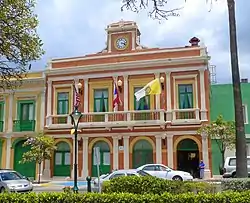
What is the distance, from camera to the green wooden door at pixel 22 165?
33.4 metres

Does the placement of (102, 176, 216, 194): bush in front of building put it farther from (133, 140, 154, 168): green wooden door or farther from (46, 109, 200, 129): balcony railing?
(133, 140, 154, 168): green wooden door

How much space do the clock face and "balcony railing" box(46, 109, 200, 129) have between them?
5.72 m

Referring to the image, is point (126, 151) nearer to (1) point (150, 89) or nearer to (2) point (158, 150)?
(2) point (158, 150)

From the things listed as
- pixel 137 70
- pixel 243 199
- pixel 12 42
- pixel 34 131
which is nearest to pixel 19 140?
pixel 34 131

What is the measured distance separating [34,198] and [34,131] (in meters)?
24.3

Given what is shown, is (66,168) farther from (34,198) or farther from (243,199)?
(243,199)

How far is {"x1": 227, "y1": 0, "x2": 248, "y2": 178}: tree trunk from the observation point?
41.2 feet

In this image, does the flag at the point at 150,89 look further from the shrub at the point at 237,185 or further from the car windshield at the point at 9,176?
the shrub at the point at 237,185

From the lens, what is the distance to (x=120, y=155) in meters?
31.0

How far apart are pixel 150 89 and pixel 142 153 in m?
5.26

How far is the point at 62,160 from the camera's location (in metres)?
32.8

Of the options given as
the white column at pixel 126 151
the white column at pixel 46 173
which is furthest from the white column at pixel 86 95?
the white column at pixel 46 173

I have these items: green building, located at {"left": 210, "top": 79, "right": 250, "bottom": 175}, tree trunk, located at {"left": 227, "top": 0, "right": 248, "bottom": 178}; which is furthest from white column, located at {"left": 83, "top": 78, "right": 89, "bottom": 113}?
tree trunk, located at {"left": 227, "top": 0, "right": 248, "bottom": 178}

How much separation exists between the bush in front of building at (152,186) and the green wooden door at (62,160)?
68.3 feet
